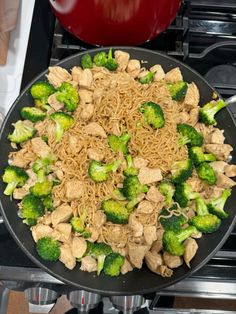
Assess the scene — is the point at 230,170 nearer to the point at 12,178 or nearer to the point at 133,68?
the point at 133,68

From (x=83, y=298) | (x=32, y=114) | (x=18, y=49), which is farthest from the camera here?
(x=18, y=49)

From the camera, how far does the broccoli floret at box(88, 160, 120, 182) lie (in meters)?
0.97

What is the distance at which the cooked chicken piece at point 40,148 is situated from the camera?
1.01m

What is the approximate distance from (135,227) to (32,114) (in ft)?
1.14

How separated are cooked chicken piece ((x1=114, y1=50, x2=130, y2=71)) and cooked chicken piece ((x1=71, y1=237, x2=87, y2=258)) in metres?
0.42

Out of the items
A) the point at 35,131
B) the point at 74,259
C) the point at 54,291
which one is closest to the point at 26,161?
the point at 35,131

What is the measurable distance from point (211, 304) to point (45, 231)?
528mm

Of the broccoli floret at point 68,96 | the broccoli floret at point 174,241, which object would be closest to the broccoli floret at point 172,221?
the broccoli floret at point 174,241

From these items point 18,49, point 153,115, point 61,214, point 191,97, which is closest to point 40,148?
point 61,214

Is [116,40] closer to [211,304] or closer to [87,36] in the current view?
[87,36]

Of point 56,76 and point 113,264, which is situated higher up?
point 56,76

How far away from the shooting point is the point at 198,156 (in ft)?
3.33

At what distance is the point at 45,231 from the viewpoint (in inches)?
37.8

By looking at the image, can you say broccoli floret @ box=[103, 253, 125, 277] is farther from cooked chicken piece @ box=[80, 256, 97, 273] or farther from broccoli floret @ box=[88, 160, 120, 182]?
broccoli floret @ box=[88, 160, 120, 182]
